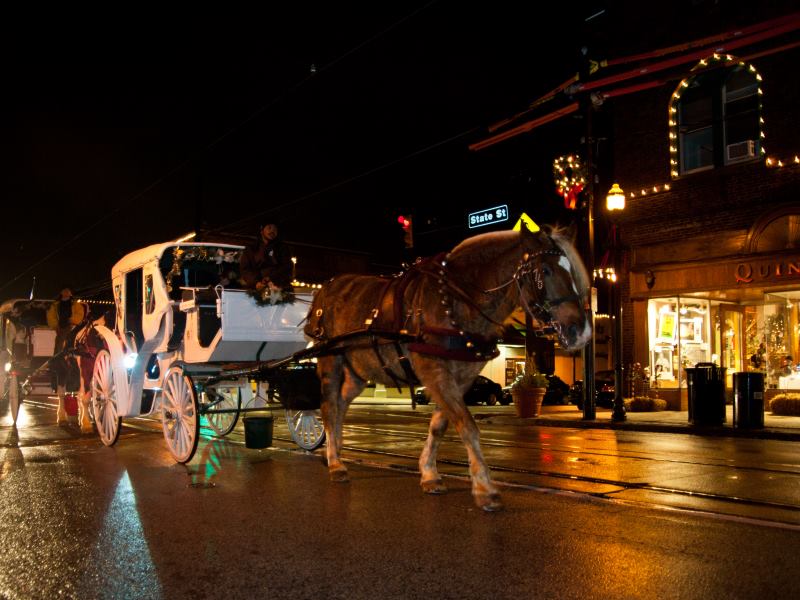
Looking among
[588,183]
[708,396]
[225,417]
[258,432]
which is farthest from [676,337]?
[258,432]

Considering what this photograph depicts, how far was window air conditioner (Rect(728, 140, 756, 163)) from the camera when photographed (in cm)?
1997

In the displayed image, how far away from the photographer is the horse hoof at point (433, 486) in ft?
22.7

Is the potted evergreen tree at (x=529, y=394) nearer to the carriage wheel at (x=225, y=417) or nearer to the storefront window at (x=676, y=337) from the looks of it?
the storefront window at (x=676, y=337)

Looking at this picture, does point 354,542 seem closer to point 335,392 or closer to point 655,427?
point 335,392

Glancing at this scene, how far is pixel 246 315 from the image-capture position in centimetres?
927

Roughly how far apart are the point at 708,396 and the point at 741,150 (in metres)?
7.72

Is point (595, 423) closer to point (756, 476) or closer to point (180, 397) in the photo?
point (756, 476)

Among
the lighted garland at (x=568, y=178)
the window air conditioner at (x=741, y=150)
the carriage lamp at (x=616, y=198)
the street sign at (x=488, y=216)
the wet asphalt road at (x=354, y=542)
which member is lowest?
the wet asphalt road at (x=354, y=542)

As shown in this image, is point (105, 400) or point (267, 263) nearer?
point (267, 263)

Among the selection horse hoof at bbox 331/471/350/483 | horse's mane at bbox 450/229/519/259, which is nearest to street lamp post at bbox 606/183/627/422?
horse hoof at bbox 331/471/350/483

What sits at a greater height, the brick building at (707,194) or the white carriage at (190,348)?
the brick building at (707,194)

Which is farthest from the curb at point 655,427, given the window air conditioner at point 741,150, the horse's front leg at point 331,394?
the horse's front leg at point 331,394

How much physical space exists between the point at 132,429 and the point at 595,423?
36.2 feet

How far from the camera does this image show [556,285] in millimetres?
6188
